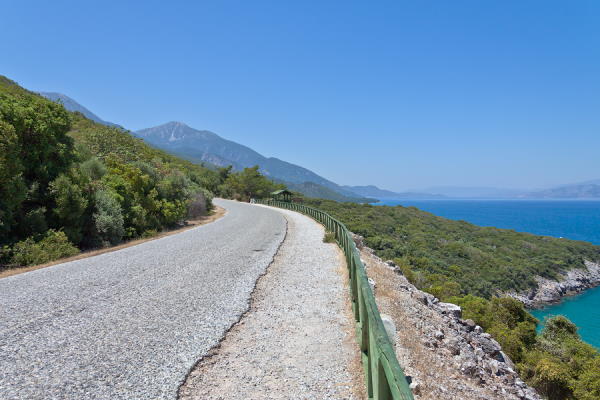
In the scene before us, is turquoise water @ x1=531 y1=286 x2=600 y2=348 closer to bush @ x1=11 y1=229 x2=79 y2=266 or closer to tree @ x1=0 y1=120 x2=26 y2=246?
bush @ x1=11 y1=229 x2=79 y2=266

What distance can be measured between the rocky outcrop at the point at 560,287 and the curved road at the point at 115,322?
41.2 metres

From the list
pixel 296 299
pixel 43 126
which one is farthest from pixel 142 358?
pixel 43 126

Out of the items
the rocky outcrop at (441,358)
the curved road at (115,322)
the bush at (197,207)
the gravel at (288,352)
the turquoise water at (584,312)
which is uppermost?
the bush at (197,207)

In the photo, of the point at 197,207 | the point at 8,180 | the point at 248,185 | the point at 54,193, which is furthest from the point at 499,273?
the point at 8,180

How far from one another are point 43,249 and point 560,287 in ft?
183

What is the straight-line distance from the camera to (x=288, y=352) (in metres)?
5.57

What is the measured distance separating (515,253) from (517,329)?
157ft

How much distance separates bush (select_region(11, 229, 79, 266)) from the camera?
39.0 feet

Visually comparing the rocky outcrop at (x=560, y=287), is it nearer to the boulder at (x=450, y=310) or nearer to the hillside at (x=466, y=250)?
the hillside at (x=466, y=250)

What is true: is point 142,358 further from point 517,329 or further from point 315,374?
point 517,329

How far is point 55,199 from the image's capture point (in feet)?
46.7

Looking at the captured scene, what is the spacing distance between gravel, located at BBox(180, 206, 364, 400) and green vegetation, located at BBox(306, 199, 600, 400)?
10.4m

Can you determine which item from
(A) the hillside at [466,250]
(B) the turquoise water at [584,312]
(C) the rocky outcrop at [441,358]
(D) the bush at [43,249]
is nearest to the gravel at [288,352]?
(C) the rocky outcrop at [441,358]

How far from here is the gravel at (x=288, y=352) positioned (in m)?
4.48
